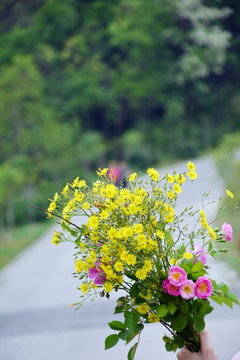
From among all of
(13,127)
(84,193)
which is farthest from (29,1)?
(84,193)

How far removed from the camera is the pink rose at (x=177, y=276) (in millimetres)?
1039

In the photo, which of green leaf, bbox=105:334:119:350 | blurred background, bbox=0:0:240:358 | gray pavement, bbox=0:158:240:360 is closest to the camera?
green leaf, bbox=105:334:119:350

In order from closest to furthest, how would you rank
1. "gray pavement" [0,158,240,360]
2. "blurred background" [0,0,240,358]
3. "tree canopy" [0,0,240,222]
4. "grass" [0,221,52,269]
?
1. "gray pavement" [0,158,240,360]
2. "grass" [0,221,52,269]
3. "blurred background" [0,0,240,358]
4. "tree canopy" [0,0,240,222]

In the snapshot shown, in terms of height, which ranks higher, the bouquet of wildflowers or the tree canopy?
the tree canopy

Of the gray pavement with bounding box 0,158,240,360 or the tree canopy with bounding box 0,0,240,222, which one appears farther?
the tree canopy with bounding box 0,0,240,222

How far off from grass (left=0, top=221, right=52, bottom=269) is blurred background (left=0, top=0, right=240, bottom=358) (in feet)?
16.3

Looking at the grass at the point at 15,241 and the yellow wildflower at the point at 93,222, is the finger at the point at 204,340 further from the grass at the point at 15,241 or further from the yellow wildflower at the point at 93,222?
the grass at the point at 15,241

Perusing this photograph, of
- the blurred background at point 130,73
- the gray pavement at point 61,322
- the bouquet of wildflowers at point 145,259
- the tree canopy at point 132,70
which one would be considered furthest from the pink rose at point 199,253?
the tree canopy at point 132,70

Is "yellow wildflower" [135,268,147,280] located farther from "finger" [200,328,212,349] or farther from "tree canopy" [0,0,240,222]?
"tree canopy" [0,0,240,222]

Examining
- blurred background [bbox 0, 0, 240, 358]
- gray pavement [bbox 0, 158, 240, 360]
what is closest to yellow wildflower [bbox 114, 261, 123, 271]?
gray pavement [bbox 0, 158, 240, 360]

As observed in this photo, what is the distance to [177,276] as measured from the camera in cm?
104

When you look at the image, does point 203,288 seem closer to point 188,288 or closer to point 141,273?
point 188,288

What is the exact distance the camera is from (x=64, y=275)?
217 inches

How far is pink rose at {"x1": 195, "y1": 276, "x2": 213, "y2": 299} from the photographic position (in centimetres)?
104
